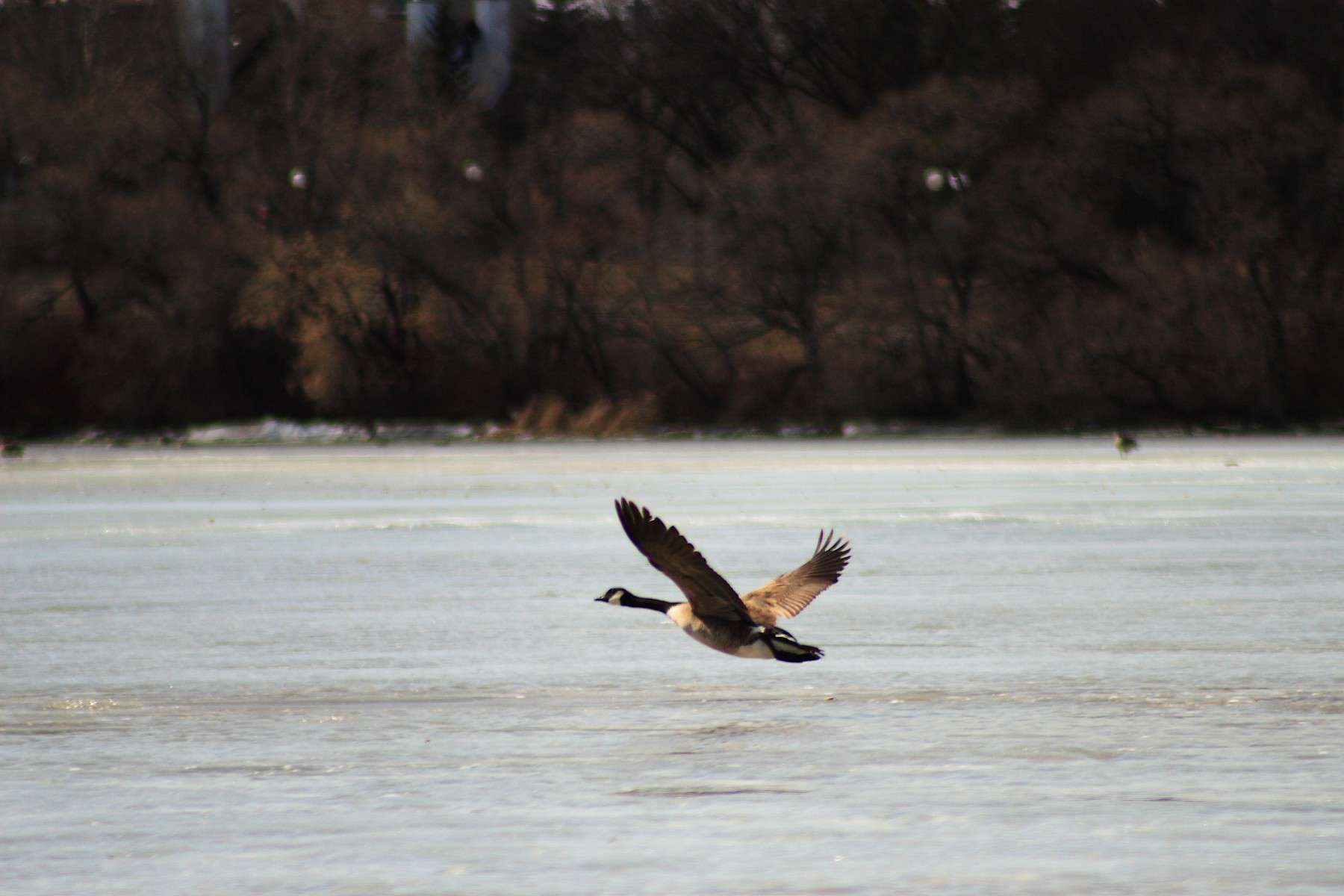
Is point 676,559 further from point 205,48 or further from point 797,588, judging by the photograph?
point 205,48

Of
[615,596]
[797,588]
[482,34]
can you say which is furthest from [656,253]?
[615,596]

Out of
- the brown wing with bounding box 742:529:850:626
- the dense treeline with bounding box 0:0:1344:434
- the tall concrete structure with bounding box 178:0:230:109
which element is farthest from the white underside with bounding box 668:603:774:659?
the tall concrete structure with bounding box 178:0:230:109

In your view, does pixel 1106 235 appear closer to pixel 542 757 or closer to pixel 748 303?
pixel 748 303

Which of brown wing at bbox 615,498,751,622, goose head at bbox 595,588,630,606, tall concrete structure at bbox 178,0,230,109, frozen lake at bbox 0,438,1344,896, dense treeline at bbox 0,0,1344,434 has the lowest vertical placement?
frozen lake at bbox 0,438,1344,896

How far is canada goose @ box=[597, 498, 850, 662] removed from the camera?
823 centimetres

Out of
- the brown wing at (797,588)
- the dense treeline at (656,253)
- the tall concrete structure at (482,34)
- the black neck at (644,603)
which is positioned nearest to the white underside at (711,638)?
the brown wing at (797,588)

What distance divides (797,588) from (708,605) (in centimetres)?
100

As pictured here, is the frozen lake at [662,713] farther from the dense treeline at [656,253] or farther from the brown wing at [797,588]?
the dense treeline at [656,253]

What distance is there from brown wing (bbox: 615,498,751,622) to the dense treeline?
38940 mm

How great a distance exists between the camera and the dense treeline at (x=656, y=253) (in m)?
48.2

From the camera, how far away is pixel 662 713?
9.15m

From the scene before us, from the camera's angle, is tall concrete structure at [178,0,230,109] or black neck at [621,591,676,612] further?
tall concrete structure at [178,0,230,109]

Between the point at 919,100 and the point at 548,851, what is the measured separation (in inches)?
1819

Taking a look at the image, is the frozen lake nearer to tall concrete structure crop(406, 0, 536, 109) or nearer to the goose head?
the goose head
